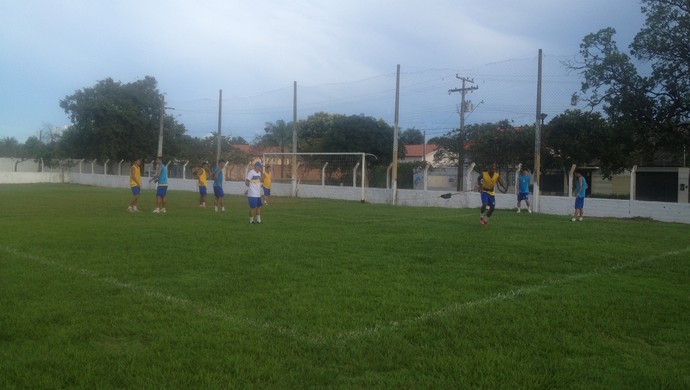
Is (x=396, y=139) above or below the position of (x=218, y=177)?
above

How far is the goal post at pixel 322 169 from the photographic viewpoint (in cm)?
3031

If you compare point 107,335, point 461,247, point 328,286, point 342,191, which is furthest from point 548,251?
point 342,191

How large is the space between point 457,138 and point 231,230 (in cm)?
2980

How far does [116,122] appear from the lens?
50031 mm

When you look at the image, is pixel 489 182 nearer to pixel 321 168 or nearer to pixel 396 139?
pixel 396 139

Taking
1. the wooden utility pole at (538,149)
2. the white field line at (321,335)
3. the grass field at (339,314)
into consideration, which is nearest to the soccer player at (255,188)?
the grass field at (339,314)

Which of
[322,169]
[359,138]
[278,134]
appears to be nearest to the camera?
[322,169]

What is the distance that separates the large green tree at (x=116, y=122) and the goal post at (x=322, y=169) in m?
19.4

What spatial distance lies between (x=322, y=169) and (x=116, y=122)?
85.8ft

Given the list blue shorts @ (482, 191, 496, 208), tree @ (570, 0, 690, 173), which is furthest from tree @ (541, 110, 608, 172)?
blue shorts @ (482, 191, 496, 208)

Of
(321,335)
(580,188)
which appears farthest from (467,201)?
(321,335)

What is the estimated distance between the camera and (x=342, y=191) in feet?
98.9

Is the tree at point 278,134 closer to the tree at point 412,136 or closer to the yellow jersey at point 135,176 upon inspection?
the tree at point 412,136

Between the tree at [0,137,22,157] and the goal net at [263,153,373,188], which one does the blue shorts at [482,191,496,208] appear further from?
the tree at [0,137,22,157]
